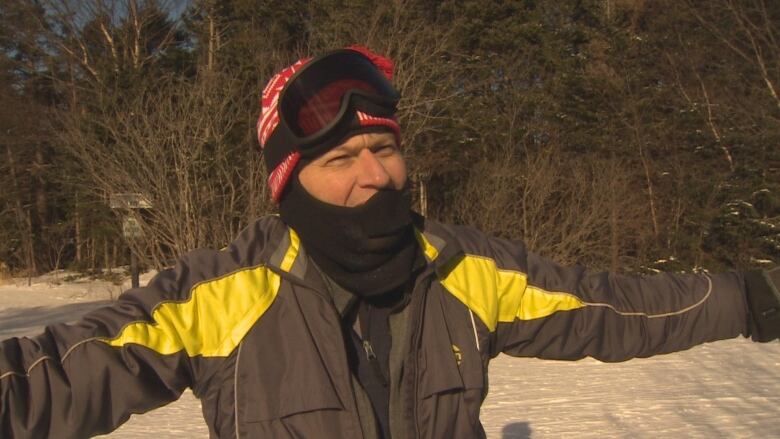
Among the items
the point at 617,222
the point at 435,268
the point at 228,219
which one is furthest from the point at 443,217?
the point at 435,268

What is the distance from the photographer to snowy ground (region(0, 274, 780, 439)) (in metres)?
6.18

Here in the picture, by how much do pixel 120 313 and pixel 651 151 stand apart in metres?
22.5

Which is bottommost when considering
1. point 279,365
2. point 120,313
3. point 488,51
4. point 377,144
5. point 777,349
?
point 777,349

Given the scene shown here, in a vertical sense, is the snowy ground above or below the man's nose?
below

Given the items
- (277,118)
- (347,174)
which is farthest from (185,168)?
(347,174)

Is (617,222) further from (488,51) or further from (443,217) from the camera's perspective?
(488,51)

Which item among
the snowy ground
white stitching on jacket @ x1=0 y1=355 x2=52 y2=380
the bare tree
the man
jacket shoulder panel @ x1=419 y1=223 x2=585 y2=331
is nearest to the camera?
white stitching on jacket @ x1=0 y1=355 x2=52 y2=380

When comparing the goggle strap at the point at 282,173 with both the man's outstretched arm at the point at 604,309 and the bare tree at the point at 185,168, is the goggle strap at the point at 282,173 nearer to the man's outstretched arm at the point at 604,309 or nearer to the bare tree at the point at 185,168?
the man's outstretched arm at the point at 604,309

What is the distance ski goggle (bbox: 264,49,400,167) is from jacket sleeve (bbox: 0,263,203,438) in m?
0.38

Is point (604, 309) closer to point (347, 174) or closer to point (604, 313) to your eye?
point (604, 313)

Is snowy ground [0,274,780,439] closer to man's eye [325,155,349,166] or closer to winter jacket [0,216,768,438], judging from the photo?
winter jacket [0,216,768,438]

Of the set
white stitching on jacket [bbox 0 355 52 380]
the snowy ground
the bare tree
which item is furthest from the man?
the bare tree

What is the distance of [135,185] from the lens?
46.5ft

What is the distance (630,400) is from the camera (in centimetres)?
716
